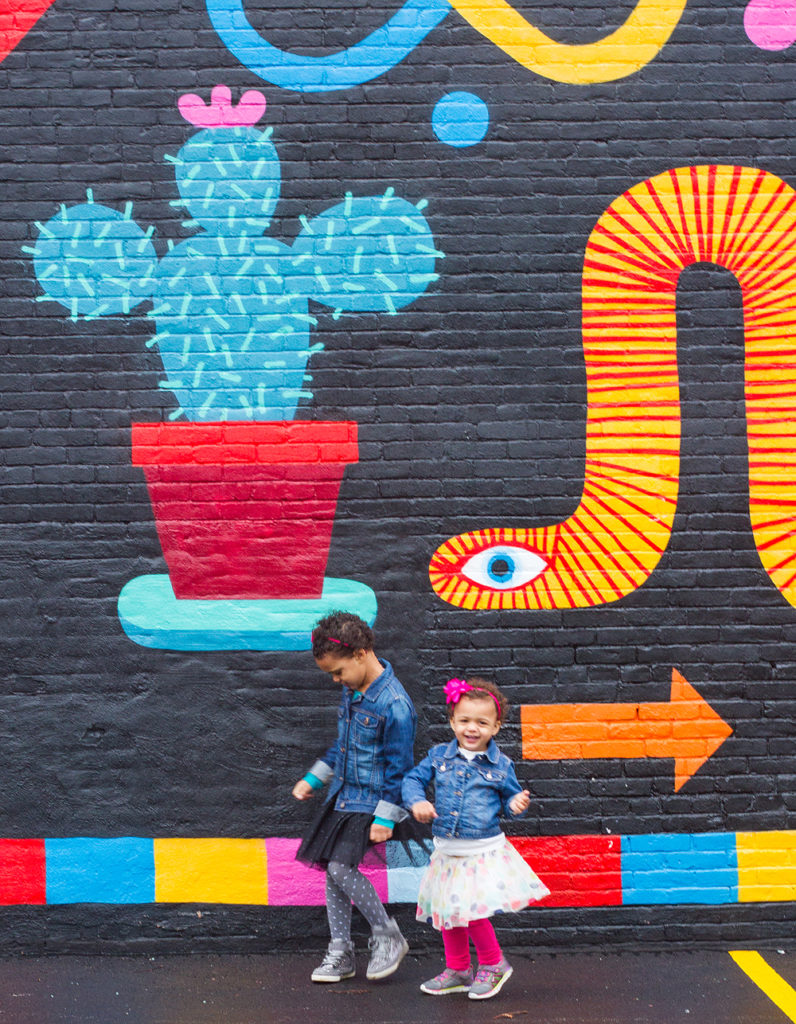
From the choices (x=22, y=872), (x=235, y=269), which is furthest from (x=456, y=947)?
(x=235, y=269)

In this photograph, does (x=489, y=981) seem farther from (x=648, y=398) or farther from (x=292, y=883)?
(x=648, y=398)

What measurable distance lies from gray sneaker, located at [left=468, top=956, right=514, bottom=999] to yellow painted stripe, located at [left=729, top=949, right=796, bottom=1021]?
104 centimetres

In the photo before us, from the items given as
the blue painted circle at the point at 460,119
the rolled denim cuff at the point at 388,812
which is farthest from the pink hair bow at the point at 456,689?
the blue painted circle at the point at 460,119

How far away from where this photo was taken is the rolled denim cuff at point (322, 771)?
4355 mm

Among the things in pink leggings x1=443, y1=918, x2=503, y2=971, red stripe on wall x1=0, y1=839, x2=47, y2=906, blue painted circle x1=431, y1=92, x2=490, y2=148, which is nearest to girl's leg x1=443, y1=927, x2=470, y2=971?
pink leggings x1=443, y1=918, x2=503, y2=971

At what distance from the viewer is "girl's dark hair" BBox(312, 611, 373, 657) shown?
416 cm

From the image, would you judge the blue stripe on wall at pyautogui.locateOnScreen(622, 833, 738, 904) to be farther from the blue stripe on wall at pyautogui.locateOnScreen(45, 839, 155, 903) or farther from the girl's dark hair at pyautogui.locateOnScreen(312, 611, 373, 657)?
the blue stripe on wall at pyautogui.locateOnScreen(45, 839, 155, 903)

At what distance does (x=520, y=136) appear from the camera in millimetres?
4793

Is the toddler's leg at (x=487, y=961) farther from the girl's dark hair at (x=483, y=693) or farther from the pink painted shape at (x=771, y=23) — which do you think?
the pink painted shape at (x=771, y=23)

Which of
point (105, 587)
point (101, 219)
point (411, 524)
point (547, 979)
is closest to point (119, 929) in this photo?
point (105, 587)

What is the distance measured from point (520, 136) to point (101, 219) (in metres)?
2.00

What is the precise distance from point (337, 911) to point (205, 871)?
0.69 metres

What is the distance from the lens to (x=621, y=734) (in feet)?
15.4

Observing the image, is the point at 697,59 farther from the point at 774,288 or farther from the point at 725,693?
the point at 725,693
